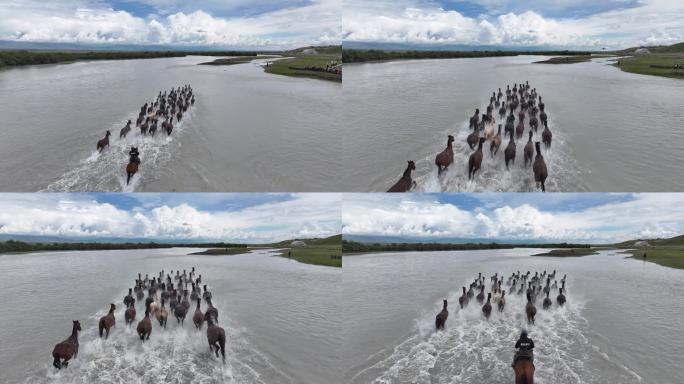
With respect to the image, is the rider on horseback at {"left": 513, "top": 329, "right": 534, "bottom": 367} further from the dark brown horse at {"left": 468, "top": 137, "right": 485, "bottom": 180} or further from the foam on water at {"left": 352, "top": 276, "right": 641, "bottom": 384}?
the dark brown horse at {"left": 468, "top": 137, "right": 485, "bottom": 180}

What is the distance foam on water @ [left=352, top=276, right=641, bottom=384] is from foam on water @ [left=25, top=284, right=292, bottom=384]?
10.2 ft

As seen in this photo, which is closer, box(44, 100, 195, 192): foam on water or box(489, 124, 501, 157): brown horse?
box(44, 100, 195, 192): foam on water

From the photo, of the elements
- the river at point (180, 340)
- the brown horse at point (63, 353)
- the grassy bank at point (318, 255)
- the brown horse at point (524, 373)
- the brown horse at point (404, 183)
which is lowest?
the grassy bank at point (318, 255)

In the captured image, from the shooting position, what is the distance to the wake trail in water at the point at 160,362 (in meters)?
9.07

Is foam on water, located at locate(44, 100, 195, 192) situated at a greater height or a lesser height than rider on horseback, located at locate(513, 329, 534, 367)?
greater

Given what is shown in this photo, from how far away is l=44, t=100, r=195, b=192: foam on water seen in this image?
11180mm

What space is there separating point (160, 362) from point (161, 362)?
0.03 metres

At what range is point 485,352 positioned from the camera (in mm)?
10188

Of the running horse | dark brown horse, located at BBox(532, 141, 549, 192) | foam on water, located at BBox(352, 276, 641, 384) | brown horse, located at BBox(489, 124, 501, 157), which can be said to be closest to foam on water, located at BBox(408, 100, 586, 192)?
brown horse, located at BBox(489, 124, 501, 157)

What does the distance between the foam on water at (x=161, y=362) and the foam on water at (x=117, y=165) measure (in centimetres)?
490

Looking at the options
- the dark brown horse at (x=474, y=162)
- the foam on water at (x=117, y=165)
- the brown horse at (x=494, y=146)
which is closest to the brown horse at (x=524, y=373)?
the dark brown horse at (x=474, y=162)

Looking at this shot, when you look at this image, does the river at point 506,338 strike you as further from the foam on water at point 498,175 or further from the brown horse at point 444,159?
the brown horse at point 444,159

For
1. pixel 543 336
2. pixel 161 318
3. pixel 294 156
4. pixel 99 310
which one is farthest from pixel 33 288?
pixel 543 336

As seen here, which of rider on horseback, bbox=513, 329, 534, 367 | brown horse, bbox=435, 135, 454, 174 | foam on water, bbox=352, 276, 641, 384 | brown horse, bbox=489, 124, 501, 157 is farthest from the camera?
brown horse, bbox=489, 124, 501, 157
